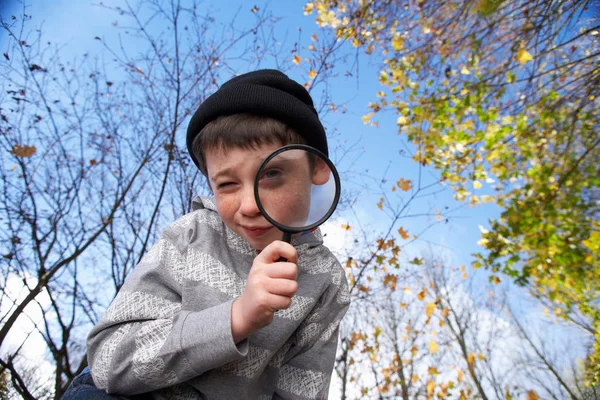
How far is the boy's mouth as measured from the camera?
152 cm

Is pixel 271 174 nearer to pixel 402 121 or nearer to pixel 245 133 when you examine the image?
pixel 245 133

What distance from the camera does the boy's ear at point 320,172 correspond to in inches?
55.1

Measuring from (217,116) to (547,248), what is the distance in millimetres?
6731

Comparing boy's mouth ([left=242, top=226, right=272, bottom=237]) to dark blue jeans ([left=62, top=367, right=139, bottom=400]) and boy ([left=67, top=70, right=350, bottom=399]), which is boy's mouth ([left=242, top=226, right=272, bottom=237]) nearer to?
boy ([left=67, top=70, right=350, bottom=399])

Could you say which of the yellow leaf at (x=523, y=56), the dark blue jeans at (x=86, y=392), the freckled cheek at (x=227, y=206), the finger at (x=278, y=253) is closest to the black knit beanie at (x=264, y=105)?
the freckled cheek at (x=227, y=206)

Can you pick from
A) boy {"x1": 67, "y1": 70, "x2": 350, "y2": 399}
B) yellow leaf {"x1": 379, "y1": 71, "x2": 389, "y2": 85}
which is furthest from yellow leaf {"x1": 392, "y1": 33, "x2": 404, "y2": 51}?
boy {"x1": 67, "y1": 70, "x2": 350, "y2": 399}

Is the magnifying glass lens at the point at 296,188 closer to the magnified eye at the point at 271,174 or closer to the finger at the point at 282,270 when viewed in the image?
the magnified eye at the point at 271,174

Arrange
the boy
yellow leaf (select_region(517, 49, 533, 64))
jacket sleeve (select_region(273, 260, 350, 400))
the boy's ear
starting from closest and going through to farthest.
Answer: the boy → the boy's ear → jacket sleeve (select_region(273, 260, 350, 400)) → yellow leaf (select_region(517, 49, 533, 64))

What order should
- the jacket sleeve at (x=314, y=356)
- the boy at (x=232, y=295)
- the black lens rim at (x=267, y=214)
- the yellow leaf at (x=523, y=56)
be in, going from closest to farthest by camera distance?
the boy at (x=232, y=295)
the black lens rim at (x=267, y=214)
the jacket sleeve at (x=314, y=356)
the yellow leaf at (x=523, y=56)

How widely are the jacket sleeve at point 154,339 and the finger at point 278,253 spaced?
21 centimetres

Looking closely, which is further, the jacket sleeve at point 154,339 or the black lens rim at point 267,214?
the black lens rim at point 267,214

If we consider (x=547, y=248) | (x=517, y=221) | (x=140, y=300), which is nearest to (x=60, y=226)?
(x=140, y=300)

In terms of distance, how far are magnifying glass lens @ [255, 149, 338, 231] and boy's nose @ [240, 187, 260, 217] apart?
0.07m

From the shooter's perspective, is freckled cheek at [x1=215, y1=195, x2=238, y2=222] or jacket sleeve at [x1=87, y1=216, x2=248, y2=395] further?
freckled cheek at [x1=215, y1=195, x2=238, y2=222]
